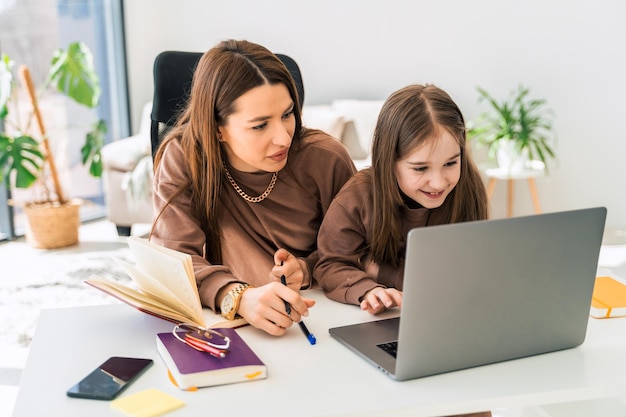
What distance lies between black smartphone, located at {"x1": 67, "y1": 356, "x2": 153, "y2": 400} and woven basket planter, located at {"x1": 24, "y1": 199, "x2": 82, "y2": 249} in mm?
3168

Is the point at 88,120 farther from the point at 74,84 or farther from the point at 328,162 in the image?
the point at 328,162

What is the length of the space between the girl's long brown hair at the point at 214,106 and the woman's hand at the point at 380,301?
44 centimetres

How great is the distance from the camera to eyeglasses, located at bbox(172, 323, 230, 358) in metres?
1.14

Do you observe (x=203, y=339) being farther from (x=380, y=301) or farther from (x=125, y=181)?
(x=125, y=181)

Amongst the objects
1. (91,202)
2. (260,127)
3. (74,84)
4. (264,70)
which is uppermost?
(264,70)

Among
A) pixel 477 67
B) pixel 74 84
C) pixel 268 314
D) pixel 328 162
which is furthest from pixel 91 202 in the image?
pixel 268 314

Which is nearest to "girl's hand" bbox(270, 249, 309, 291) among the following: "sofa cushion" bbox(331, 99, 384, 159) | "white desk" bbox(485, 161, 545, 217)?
"white desk" bbox(485, 161, 545, 217)

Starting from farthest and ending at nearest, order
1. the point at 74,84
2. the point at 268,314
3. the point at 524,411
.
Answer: the point at 74,84, the point at 524,411, the point at 268,314

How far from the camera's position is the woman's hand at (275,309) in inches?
49.0

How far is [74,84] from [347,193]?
2.97m

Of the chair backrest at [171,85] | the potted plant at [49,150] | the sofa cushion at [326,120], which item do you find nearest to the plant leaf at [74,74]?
the potted plant at [49,150]

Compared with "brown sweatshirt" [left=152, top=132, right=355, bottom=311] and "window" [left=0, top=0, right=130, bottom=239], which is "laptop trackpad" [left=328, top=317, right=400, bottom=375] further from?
"window" [left=0, top=0, right=130, bottom=239]

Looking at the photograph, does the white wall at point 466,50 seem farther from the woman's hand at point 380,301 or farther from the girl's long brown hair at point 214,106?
the woman's hand at point 380,301

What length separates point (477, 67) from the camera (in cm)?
436
